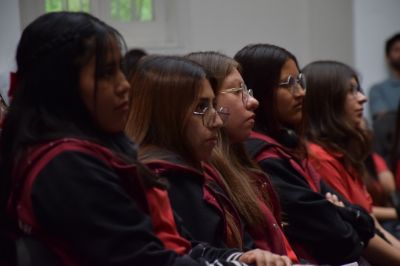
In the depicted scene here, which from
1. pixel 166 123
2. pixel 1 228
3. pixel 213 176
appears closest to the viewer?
pixel 1 228

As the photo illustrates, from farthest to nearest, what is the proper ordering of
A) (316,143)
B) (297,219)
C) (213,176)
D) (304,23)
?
(304,23)
(316,143)
(297,219)
(213,176)

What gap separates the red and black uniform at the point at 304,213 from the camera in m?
3.12

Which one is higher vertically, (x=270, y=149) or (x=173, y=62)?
(x=173, y=62)

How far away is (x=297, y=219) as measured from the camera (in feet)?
10.3

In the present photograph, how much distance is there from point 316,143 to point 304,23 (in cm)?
261

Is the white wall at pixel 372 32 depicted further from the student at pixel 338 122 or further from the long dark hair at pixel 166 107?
the long dark hair at pixel 166 107

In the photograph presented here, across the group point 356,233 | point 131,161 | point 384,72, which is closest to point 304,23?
point 384,72

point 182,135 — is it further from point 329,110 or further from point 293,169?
point 329,110

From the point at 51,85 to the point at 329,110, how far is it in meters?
2.18

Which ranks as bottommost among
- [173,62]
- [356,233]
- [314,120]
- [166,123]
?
[356,233]

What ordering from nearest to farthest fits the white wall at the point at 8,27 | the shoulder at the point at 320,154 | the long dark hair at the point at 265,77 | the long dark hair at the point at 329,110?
the long dark hair at the point at 265,77
the shoulder at the point at 320,154
the long dark hair at the point at 329,110
the white wall at the point at 8,27

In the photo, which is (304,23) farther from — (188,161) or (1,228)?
(1,228)

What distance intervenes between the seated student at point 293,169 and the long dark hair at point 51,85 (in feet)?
4.25

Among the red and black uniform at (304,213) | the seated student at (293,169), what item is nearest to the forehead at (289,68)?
the seated student at (293,169)
